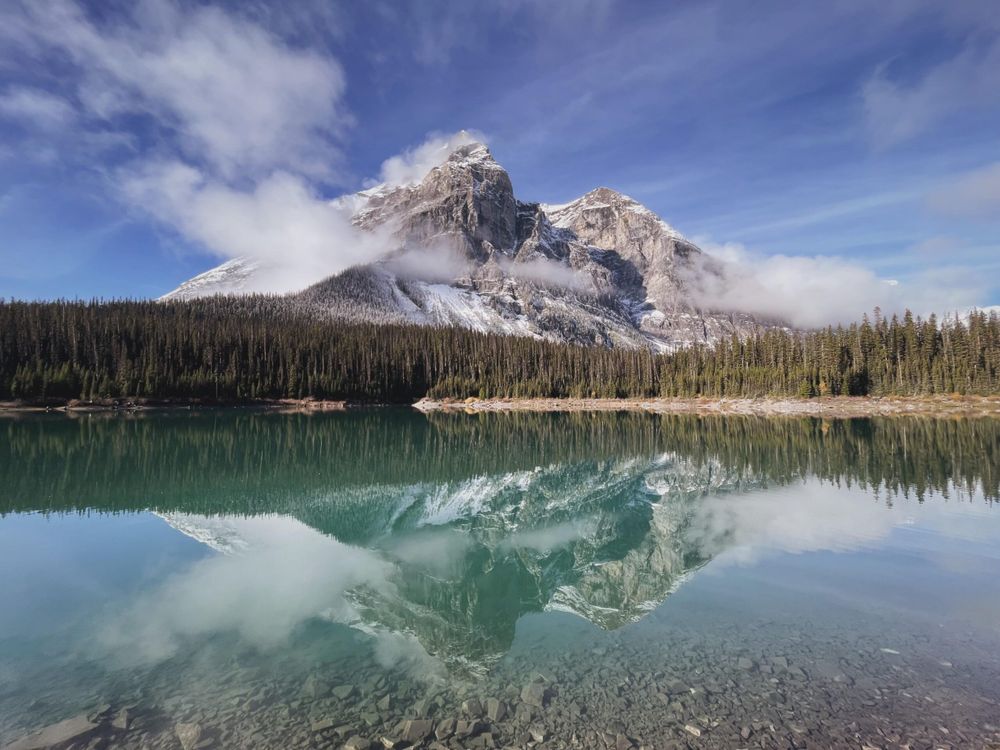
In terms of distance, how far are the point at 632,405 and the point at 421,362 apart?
4942cm

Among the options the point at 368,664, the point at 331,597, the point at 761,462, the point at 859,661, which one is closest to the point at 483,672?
the point at 368,664

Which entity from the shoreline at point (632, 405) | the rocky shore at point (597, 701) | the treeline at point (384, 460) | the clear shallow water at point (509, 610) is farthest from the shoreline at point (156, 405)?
the rocky shore at point (597, 701)

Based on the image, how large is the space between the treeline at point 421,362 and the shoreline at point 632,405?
170cm

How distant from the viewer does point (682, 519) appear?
21703mm

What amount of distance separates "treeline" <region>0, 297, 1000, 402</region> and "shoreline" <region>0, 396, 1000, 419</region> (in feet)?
5.57

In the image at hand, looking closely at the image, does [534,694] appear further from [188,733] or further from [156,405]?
[156,405]

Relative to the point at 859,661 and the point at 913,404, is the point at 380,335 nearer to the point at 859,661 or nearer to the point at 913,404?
the point at 913,404

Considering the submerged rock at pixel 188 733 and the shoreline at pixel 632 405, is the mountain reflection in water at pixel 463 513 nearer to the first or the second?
the submerged rock at pixel 188 733

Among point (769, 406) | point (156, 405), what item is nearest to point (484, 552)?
point (769, 406)

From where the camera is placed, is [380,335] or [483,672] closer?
[483,672]

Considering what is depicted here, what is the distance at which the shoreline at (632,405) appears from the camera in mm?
75750

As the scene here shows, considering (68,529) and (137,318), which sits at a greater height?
(137,318)

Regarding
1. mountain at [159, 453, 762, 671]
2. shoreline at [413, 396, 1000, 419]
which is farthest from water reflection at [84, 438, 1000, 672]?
shoreline at [413, 396, 1000, 419]

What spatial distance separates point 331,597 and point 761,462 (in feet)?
96.9
